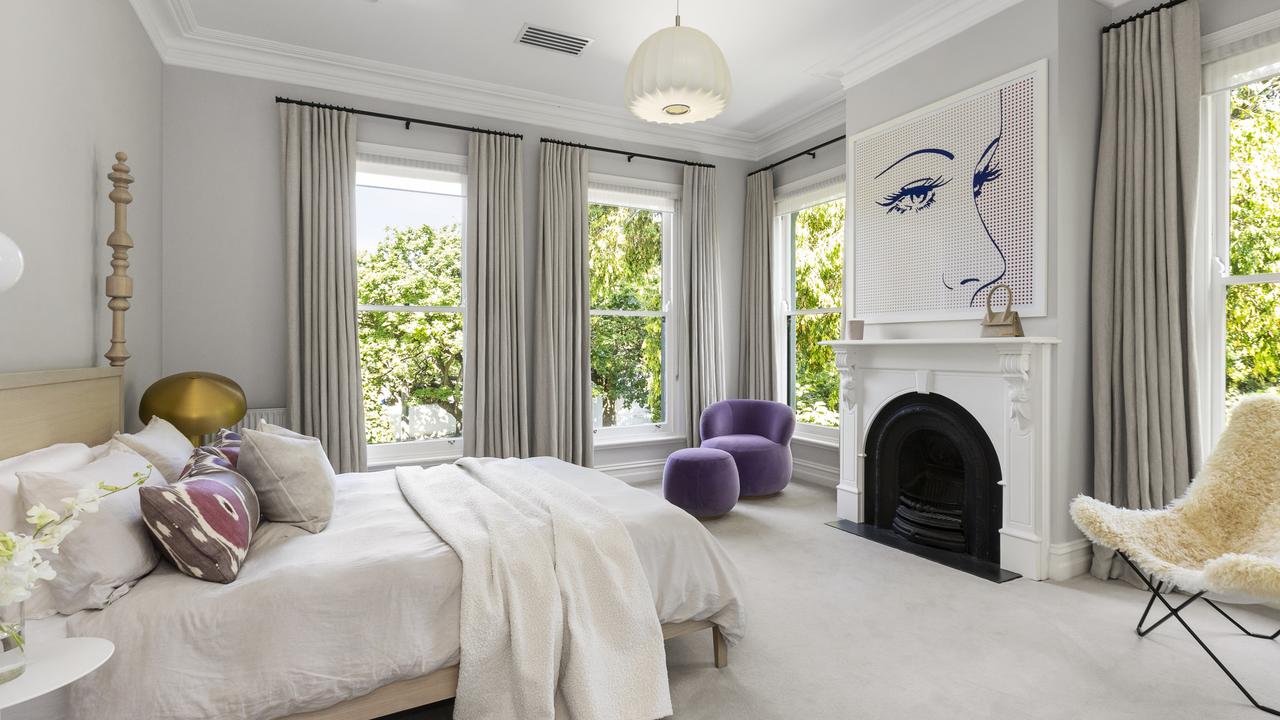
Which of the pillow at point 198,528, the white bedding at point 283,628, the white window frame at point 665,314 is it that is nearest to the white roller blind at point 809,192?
the white window frame at point 665,314

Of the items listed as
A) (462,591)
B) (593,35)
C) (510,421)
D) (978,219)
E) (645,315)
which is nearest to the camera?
(462,591)

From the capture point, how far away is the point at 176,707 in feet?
4.92

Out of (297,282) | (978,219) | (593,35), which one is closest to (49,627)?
(297,282)

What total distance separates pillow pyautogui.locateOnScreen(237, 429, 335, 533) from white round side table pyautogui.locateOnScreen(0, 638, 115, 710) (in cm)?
84

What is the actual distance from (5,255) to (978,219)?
3795 millimetres

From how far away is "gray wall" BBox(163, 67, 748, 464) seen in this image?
387cm

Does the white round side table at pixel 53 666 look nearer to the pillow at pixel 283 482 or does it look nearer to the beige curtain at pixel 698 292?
the pillow at pixel 283 482

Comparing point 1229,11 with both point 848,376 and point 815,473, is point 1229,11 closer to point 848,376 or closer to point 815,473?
point 848,376

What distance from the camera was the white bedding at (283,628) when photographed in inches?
59.0

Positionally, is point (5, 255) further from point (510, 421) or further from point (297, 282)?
point (510, 421)

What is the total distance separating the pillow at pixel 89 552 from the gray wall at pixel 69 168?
73cm

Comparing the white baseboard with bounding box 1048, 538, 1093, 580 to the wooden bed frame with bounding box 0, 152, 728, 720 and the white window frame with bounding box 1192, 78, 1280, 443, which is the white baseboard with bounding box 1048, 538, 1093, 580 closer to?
the white window frame with bounding box 1192, 78, 1280, 443

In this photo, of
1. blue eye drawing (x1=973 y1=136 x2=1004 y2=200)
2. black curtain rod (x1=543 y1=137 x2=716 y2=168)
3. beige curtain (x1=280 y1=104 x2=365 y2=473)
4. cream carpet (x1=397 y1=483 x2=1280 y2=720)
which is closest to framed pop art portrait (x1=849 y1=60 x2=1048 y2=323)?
blue eye drawing (x1=973 y1=136 x2=1004 y2=200)

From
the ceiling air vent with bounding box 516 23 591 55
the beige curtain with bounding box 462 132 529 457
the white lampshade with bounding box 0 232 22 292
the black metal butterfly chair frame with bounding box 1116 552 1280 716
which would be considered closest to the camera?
the white lampshade with bounding box 0 232 22 292
